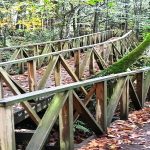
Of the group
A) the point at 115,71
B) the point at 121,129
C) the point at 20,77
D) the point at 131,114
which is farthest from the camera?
the point at 20,77

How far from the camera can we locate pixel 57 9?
21.9 metres

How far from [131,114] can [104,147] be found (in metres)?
Answer: 2.06

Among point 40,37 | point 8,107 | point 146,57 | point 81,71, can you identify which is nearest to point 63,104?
point 8,107

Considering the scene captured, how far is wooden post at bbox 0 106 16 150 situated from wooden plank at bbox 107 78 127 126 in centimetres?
257

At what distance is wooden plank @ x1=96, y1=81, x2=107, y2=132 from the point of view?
577 centimetres

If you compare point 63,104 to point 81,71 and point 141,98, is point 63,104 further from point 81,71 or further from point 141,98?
point 81,71

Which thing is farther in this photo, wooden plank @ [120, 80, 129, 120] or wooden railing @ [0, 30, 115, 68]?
wooden railing @ [0, 30, 115, 68]

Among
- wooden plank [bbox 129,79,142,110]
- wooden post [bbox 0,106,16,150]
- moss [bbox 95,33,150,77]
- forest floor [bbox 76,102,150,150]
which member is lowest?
forest floor [bbox 76,102,150,150]

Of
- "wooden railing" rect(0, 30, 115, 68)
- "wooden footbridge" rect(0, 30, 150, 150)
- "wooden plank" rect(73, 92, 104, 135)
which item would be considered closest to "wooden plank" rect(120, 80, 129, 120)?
"wooden footbridge" rect(0, 30, 150, 150)

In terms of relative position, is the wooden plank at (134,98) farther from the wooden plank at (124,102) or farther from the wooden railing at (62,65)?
the wooden railing at (62,65)

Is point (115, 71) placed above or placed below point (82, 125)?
above

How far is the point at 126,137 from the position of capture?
5.93 meters

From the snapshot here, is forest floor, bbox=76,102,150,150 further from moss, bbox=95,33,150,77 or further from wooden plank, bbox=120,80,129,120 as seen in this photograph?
moss, bbox=95,33,150,77

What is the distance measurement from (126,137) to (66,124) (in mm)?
1470
